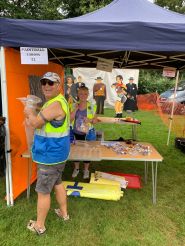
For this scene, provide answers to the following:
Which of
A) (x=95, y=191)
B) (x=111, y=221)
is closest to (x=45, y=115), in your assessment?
(x=111, y=221)

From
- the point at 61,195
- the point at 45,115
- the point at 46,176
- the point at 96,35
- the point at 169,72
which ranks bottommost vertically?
the point at 61,195

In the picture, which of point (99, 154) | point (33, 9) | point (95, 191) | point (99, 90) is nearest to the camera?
point (99, 154)

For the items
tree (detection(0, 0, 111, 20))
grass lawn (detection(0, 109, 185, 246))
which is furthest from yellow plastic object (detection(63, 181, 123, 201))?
tree (detection(0, 0, 111, 20))

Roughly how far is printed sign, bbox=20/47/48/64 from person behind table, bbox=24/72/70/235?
1.60ft

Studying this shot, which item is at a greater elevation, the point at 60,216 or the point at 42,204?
the point at 42,204

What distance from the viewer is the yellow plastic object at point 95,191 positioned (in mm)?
3479

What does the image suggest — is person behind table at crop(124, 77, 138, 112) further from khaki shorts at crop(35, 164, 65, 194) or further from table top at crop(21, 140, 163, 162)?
khaki shorts at crop(35, 164, 65, 194)

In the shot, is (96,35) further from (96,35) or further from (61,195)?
(61,195)

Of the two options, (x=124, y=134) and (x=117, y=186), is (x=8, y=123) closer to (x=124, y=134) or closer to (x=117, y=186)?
(x=117, y=186)

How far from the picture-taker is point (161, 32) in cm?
273

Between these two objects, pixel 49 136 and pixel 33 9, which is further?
pixel 33 9

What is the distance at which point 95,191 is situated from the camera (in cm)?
356

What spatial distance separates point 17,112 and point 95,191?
1446mm

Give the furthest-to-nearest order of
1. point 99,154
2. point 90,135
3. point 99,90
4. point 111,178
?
point 99,90 → point 90,135 → point 111,178 → point 99,154
